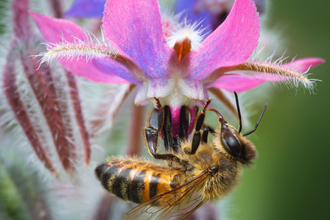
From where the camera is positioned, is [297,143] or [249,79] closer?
[249,79]

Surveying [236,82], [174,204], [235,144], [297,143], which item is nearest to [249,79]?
[236,82]

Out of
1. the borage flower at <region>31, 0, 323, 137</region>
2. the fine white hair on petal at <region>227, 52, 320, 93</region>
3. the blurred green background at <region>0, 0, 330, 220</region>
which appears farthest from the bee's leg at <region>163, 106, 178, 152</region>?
the blurred green background at <region>0, 0, 330, 220</region>

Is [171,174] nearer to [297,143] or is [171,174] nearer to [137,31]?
[137,31]

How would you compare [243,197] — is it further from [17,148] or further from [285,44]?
[17,148]

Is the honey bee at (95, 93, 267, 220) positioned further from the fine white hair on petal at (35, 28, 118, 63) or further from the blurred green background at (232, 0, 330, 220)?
the blurred green background at (232, 0, 330, 220)

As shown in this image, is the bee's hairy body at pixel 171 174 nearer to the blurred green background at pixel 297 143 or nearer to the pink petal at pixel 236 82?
the pink petal at pixel 236 82

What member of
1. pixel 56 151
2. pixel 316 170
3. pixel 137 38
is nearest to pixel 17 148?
pixel 56 151
